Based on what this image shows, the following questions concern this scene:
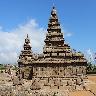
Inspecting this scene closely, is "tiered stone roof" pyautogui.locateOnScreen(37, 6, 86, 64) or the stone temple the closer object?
the stone temple

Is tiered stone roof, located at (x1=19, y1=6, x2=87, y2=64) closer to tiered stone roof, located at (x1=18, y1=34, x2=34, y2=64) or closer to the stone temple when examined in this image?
the stone temple

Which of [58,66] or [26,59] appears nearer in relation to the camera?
[58,66]

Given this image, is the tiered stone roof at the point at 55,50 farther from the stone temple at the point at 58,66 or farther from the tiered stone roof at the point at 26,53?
the tiered stone roof at the point at 26,53

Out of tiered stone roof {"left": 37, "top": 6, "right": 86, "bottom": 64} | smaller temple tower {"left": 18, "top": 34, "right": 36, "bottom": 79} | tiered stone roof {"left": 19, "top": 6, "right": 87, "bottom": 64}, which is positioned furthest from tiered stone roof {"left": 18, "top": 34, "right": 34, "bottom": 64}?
tiered stone roof {"left": 37, "top": 6, "right": 86, "bottom": 64}

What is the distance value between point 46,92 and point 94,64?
48091 millimetres

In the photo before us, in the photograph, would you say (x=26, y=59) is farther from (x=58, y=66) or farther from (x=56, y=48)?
(x=58, y=66)

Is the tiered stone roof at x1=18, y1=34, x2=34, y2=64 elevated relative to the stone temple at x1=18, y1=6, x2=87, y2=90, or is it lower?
elevated

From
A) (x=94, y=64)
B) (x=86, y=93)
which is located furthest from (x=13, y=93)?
(x=94, y=64)

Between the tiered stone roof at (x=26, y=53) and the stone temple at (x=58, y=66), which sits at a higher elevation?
the tiered stone roof at (x=26, y=53)

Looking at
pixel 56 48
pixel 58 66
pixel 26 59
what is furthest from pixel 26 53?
pixel 58 66

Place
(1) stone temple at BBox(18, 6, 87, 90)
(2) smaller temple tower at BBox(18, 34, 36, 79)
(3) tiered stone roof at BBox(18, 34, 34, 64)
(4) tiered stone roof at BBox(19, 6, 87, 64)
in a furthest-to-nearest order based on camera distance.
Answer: (3) tiered stone roof at BBox(18, 34, 34, 64) < (2) smaller temple tower at BBox(18, 34, 36, 79) < (4) tiered stone roof at BBox(19, 6, 87, 64) < (1) stone temple at BBox(18, 6, 87, 90)

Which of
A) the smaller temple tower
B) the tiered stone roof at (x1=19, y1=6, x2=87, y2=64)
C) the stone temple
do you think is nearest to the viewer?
the stone temple

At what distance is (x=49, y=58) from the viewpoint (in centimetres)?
4697

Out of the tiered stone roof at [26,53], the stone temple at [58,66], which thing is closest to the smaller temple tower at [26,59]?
the tiered stone roof at [26,53]
